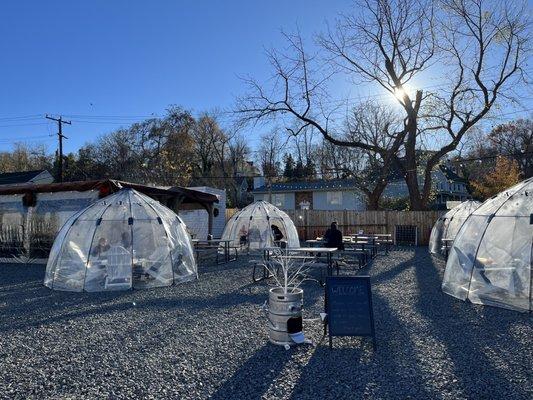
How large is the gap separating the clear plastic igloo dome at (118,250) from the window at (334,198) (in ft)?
99.8

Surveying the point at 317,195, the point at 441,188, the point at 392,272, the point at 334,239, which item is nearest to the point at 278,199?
the point at 317,195

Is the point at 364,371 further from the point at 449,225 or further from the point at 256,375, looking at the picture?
the point at 449,225

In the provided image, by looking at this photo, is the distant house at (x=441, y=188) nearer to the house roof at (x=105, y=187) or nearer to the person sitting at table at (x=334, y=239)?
the person sitting at table at (x=334, y=239)

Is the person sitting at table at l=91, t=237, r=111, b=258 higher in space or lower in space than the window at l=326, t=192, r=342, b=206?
lower

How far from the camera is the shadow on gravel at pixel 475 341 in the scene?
4.69 metres

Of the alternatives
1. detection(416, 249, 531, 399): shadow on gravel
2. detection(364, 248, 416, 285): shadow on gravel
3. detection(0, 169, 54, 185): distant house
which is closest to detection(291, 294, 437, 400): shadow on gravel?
detection(416, 249, 531, 399): shadow on gravel

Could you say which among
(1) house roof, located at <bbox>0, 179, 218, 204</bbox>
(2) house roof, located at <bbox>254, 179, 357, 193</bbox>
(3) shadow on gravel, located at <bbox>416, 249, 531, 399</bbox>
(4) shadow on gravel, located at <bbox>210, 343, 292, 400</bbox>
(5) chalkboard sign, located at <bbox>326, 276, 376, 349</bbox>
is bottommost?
(3) shadow on gravel, located at <bbox>416, 249, 531, 399</bbox>

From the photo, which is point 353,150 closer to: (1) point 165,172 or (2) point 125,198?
(1) point 165,172

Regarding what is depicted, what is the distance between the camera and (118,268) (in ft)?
35.6

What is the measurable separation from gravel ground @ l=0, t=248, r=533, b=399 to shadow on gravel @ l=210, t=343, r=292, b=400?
0.04ft

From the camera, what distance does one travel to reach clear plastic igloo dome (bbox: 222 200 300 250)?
1989 centimetres

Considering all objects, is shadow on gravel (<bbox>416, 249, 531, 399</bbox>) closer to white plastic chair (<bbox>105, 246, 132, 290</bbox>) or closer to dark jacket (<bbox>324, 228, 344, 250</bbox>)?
dark jacket (<bbox>324, 228, 344, 250</bbox>)

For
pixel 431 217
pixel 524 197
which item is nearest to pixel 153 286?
pixel 524 197

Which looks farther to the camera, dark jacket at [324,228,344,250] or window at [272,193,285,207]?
window at [272,193,285,207]
